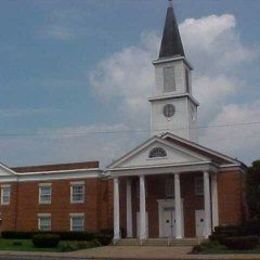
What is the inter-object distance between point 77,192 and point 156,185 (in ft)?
25.9

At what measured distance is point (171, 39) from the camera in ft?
187

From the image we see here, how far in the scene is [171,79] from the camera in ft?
179

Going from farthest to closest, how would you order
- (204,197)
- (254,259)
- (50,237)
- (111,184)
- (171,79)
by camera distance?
1. (171,79)
2. (111,184)
3. (204,197)
4. (50,237)
5. (254,259)

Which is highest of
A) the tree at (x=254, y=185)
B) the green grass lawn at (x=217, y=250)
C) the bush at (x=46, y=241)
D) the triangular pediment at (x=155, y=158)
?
the triangular pediment at (x=155, y=158)

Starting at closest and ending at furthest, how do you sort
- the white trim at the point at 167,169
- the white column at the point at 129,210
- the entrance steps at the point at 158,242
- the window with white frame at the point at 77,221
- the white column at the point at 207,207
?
1. the entrance steps at the point at 158,242
2. the white column at the point at 207,207
3. the white trim at the point at 167,169
4. the white column at the point at 129,210
5. the window with white frame at the point at 77,221

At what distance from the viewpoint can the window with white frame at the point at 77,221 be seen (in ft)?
169

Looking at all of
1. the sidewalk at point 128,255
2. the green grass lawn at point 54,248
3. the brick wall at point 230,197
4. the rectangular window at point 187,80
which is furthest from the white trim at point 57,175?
the sidewalk at point 128,255

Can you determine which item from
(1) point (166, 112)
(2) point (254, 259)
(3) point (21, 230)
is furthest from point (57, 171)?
(2) point (254, 259)

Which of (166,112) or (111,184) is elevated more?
(166,112)

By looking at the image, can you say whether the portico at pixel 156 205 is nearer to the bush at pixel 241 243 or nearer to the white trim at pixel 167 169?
the white trim at pixel 167 169

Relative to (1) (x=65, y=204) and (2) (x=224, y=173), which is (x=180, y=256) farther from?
(1) (x=65, y=204)

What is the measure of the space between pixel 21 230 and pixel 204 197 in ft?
63.1

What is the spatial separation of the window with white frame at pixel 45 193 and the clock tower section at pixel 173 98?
11.5 m

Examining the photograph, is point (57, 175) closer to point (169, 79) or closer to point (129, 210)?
point (129, 210)
